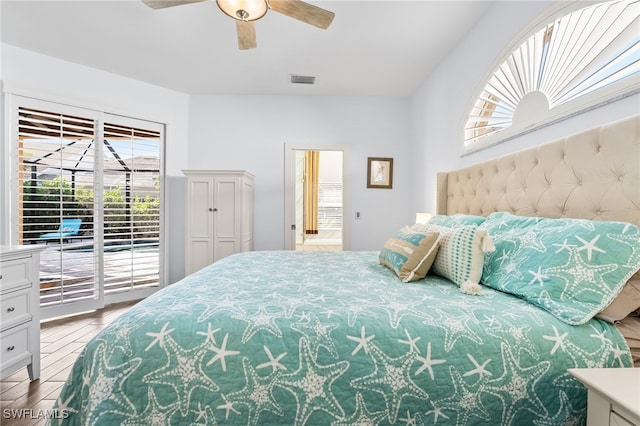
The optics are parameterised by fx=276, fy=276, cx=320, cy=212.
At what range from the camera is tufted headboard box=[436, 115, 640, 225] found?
1.12 metres

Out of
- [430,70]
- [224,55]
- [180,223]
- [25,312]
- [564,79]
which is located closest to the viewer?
[564,79]

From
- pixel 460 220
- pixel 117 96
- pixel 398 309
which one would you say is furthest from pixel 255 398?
pixel 117 96

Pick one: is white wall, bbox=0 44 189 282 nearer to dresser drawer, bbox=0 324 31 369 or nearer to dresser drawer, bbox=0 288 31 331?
dresser drawer, bbox=0 288 31 331

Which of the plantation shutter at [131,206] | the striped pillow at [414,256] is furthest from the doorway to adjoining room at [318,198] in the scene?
the striped pillow at [414,256]

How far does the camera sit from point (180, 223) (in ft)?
12.1

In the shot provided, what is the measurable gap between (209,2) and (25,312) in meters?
2.44

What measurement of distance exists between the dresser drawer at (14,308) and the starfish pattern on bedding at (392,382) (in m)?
2.04

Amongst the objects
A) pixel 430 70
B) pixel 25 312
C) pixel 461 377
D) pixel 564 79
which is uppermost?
pixel 430 70

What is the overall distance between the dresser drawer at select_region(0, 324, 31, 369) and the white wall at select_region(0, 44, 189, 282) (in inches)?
62.5

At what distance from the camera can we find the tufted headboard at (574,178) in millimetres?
1122

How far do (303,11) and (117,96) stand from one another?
8.97ft

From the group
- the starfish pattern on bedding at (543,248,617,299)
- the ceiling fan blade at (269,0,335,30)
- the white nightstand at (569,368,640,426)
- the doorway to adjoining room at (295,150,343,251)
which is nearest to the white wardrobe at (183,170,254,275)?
the ceiling fan blade at (269,0,335,30)

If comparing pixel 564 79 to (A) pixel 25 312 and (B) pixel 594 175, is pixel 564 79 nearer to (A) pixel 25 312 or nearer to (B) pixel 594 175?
(B) pixel 594 175

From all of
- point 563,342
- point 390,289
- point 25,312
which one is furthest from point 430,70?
point 25,312
